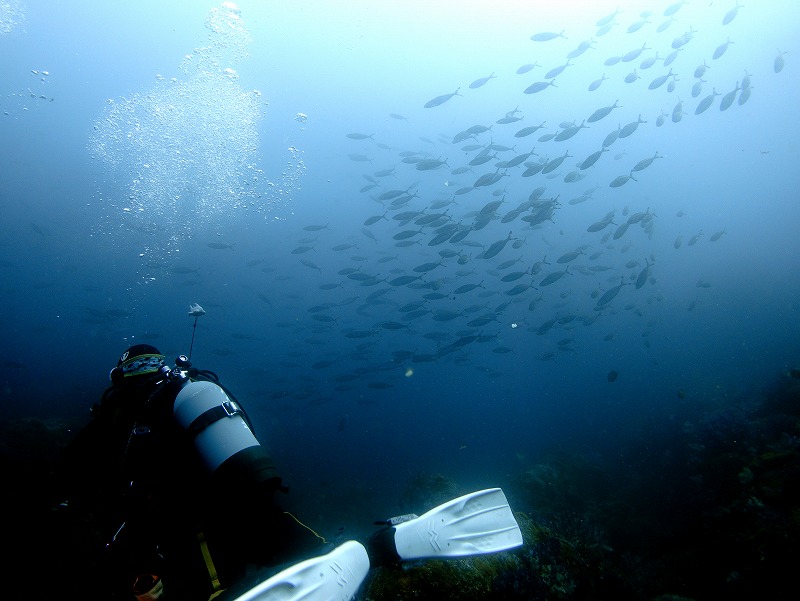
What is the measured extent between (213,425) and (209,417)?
0.17ft

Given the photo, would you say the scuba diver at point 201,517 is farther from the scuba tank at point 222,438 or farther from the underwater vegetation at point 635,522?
the underwater vegetation at point 635,522

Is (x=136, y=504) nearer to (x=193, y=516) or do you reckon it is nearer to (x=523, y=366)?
(x=193, y=516)

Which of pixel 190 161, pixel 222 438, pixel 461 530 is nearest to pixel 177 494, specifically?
pixel 222 438

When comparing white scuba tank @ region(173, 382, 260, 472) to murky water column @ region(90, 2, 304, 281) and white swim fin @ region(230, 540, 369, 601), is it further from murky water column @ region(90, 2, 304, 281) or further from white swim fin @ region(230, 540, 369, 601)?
murky water column @ region(90, 2, 304, 281)

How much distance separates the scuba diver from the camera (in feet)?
6.49

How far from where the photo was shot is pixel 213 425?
2.16 m

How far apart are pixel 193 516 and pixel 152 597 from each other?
616mm

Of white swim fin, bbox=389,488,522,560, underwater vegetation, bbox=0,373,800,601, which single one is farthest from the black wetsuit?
white swim fin, bbox=389,488,522,560

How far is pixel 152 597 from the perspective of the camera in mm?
2238

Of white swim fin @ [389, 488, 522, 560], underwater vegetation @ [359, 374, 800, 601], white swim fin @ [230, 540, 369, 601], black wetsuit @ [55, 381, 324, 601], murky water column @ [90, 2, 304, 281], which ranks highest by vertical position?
murky water column @ [90, 2, 304, 281]

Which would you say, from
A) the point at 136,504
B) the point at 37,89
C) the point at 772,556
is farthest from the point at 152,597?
the point at 37,89

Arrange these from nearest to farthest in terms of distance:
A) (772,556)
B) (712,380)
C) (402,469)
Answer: (772,556) → (402,469) → (712,380)

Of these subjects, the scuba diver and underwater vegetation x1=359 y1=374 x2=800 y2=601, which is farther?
underwater vegetation x1=359 y1=374 x2=800 y2=601

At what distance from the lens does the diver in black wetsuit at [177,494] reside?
199 cm
